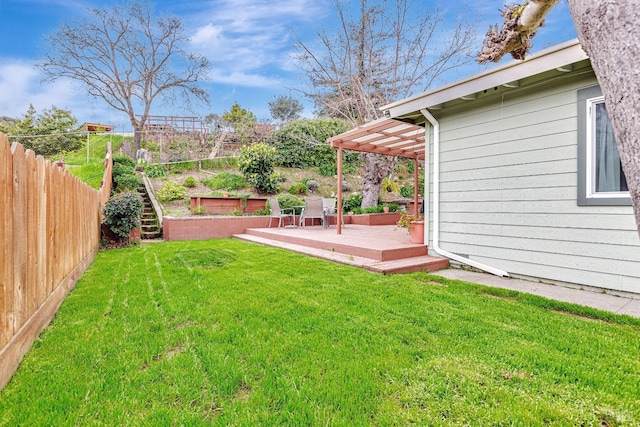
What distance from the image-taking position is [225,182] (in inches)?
460

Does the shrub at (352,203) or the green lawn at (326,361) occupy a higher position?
the shrub at (352,203)

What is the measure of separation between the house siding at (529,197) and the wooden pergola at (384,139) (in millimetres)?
1156

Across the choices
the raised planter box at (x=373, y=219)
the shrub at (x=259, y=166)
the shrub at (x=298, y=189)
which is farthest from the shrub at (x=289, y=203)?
the shrub at (x=298, y=189)

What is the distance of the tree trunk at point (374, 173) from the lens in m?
11.0

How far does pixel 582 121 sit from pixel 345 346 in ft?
12.4

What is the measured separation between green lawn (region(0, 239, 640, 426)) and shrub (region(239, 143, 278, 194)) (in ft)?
25.6

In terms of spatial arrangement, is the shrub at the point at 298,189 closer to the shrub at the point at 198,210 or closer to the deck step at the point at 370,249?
the shrub at the point at 198,210

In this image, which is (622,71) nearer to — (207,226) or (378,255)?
(378,255)

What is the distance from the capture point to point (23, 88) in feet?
59.9

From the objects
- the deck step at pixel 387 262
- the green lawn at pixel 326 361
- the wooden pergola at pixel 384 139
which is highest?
the wooden pergola at pixel 384 139

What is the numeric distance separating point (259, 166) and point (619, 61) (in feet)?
35.3

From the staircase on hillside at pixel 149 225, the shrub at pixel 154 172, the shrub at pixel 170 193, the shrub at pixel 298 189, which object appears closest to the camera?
the staircase on hillside at pixel 149 225

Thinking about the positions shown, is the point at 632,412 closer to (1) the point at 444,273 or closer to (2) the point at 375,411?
(2) the point at 375,411

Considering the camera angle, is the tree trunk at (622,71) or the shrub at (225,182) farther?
the shrub at (225,182)
